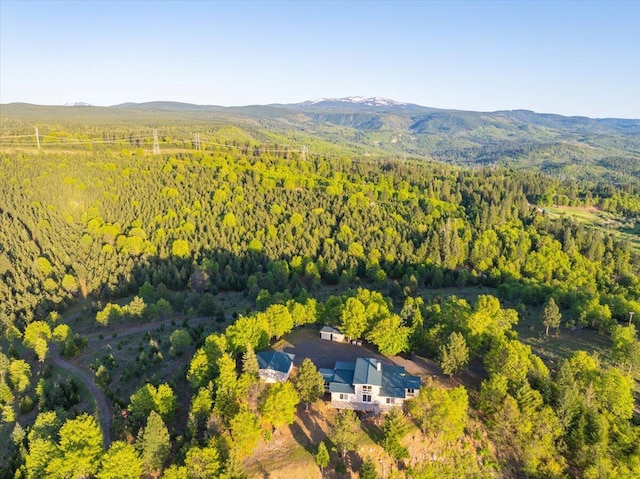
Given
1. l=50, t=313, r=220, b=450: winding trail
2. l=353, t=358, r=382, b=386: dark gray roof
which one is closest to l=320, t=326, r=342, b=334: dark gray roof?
l=353, t=358, r=382, b=386: dark gray roof

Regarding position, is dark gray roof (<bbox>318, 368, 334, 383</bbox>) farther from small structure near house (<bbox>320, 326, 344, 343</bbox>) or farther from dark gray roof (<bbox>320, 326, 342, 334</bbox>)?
dark gray roof (<bbox>320, 326, 342, 334</bbox>)

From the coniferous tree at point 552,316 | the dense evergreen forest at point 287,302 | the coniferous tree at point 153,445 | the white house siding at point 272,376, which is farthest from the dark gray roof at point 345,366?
the coniferous tree at point 552,316

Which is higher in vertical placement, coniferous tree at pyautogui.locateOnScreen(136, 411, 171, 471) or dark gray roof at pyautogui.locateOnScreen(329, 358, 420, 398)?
dark gray roof at pyautogui.locateOnScreen(329, 358, 420, 398)

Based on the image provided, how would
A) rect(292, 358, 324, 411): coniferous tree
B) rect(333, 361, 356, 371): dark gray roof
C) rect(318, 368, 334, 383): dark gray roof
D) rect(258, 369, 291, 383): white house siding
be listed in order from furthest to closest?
1. rect(333, 361, 356, 371): dark gray roof
2. rect(318, 368, 334, 383): dark gray roof
3. rect(258, 369, 291, 383): white house siding
4. rect(292, 358, 324, 411): coniferous tree

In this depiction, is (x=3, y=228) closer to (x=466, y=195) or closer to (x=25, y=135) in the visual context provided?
(x=25, y=135)

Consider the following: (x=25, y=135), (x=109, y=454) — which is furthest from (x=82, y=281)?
(x=25, y=135)

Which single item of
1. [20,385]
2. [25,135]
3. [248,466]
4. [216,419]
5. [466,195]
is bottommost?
[20,385]
